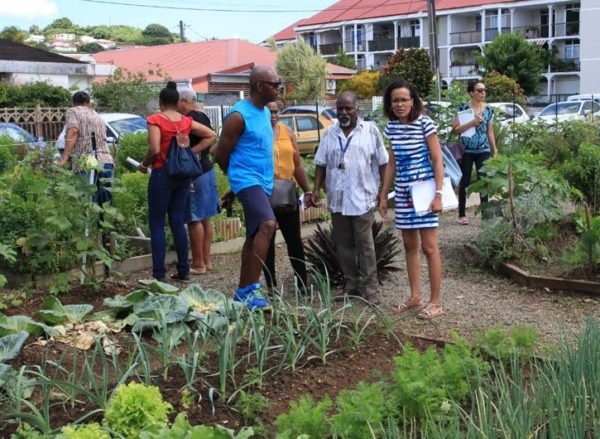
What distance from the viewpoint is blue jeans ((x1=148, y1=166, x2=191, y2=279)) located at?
24.1 ft

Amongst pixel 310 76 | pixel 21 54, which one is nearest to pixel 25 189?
pixel 21 54

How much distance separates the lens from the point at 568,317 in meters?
6.49

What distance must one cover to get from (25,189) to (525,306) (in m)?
4.59

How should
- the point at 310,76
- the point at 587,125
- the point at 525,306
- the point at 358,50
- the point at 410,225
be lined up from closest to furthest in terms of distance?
the point at 410,225
the point at 525,306
the point at 587,125
the point at 310,76
the point at 358,50

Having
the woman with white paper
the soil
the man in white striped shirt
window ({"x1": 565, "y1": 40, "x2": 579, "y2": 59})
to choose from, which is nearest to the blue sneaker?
the soil

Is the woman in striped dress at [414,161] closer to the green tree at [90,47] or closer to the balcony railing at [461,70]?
the balcony railing at [461,70]

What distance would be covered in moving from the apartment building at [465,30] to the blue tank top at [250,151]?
170 ft

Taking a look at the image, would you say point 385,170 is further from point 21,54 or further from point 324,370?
point 21,54

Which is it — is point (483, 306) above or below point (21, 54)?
below

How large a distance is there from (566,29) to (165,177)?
57846 mm

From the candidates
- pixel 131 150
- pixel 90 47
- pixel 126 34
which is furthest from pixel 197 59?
pixel 126 34

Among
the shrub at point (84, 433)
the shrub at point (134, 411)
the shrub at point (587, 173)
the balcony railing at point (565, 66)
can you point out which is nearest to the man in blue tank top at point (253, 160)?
the shrub at point (134, 411)

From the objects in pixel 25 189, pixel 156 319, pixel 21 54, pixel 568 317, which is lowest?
pixel 568 317

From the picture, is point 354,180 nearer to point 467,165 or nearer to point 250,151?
point 250,151
